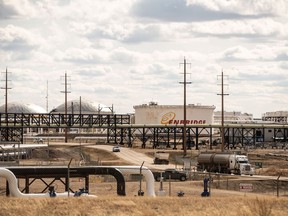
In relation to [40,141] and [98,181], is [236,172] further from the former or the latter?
[40,141]

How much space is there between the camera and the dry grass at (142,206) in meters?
34.2

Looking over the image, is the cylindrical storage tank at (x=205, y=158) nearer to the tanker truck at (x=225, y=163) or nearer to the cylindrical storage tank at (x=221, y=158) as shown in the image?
the tanker truck at (x=225, y=163)

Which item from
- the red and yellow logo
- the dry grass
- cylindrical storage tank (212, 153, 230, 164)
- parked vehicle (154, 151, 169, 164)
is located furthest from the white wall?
the dry grass

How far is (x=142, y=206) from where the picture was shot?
36.2m

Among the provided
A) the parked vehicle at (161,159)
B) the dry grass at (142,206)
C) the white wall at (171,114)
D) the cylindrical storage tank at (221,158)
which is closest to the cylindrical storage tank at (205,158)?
the cylindrical storage tank at (221,158)

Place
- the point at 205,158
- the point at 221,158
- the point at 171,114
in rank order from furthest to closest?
the point at 171,114 < the point at 205,158 < the point at 221,158

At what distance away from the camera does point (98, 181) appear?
62.2 metres

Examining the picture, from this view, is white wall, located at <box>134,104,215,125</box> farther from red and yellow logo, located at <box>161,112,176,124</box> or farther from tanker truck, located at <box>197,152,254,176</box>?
tanker truck, located at <box>197,152,254,176</box>

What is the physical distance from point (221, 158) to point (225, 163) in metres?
0.95

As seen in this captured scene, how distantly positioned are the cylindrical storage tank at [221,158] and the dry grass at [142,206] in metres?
38.1

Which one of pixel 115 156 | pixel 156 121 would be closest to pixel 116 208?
pixel 115 156

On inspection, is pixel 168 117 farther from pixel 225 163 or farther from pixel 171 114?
pixel 225 163

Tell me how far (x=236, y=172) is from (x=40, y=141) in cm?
7405

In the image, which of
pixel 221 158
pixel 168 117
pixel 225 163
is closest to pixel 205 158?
pixel 221 158
